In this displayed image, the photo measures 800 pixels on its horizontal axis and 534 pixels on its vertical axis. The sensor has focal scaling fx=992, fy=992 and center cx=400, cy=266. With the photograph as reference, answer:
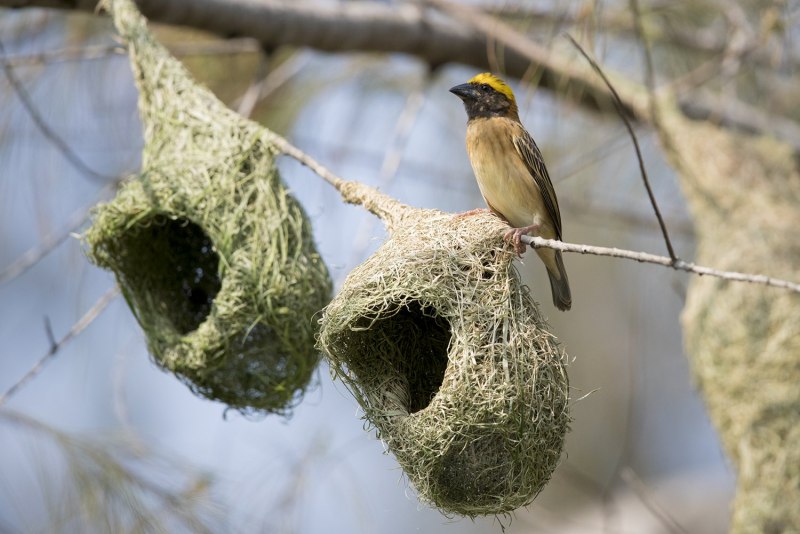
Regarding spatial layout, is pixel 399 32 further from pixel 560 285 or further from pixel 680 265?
pixel 680 265

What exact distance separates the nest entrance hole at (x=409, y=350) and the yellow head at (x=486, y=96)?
41.2 inches

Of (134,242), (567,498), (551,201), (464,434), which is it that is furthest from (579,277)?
(464,434)

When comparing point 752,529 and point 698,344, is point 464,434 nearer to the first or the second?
point 752,529

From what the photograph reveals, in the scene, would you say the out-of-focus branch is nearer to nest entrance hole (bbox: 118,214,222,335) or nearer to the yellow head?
the yellow head

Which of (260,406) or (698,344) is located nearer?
(260,406)

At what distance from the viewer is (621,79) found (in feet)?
18.5

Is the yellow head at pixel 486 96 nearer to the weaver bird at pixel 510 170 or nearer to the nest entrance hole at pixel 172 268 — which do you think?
the weaver bird at pixel 510 170

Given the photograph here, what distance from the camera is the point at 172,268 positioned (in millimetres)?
3793

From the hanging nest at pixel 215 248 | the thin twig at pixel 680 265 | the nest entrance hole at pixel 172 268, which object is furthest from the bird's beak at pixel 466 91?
the thin twig at pixel 680 265

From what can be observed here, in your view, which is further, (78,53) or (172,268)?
(78,53)

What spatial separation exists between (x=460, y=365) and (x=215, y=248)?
1131 mm

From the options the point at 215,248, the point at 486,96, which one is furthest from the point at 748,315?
the point at 215,248

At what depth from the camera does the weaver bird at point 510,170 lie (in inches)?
147

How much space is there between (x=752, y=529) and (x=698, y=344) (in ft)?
2.77
